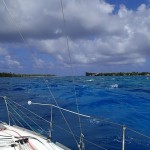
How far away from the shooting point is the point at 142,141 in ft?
41.3

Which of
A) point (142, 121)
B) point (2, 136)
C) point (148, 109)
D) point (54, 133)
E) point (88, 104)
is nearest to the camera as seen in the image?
point (2, 136)

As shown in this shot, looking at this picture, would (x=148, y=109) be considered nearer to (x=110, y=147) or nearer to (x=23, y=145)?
(x=110, y=147)

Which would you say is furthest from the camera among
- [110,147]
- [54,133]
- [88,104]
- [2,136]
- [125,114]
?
[88,104]

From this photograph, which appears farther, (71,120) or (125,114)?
(125,114)

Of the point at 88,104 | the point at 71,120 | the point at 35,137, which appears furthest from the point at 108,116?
the point at 35,137

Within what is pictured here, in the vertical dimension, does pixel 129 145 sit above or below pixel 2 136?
below

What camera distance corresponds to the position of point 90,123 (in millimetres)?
15914

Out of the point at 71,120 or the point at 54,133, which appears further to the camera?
the point at 71,120

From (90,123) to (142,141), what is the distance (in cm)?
401

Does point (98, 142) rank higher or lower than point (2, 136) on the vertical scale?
lower

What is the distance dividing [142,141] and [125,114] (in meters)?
8.30

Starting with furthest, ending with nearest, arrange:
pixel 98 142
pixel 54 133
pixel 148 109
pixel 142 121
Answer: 1. pixel 148 109
2. pixel 142 121
3. pixel 54 133
4. pixel 98 142

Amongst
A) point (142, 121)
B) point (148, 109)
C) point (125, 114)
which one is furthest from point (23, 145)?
point (148, 109)

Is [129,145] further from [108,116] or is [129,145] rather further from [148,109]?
[148,109]
